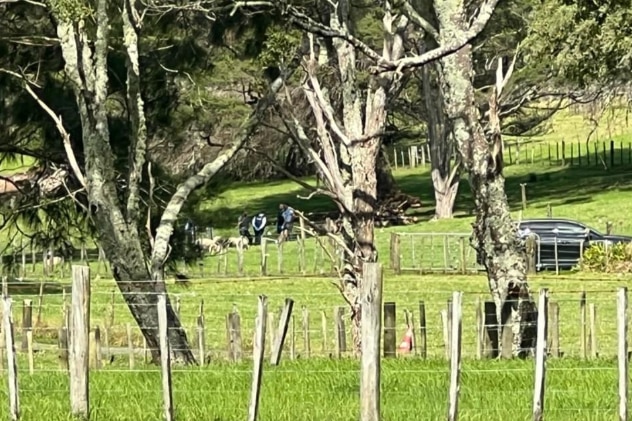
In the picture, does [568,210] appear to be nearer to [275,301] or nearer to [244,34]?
[275,301]

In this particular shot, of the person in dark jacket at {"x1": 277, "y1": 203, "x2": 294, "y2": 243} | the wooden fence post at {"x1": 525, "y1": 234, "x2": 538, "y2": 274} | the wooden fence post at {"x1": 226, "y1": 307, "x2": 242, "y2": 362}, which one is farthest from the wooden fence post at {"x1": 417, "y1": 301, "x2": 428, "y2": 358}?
the person in dark jacket at {"x1": 277, "y1": 203, "x2": 294, "y2": 243}

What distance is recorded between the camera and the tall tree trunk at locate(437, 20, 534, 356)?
17859mm

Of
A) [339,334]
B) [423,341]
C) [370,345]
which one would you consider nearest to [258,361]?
[370,345]

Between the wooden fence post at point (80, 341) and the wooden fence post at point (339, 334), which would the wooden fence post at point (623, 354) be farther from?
the wooden fence post at point (339, 334)

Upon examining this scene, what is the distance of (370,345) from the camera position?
10.5 meters

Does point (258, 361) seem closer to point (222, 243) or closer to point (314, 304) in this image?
point (314, 304)

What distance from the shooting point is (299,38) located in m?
22.9

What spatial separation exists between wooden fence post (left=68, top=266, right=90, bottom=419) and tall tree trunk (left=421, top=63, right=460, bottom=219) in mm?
41101

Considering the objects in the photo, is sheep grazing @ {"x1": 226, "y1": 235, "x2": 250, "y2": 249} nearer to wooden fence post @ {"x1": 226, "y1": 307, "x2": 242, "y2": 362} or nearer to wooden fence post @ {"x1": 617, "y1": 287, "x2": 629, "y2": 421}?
wooden fence post @ {"x1": 226, "y1": 307, "x2": 242, "y2": 362}

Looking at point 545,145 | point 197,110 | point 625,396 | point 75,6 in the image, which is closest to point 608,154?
point 545,145

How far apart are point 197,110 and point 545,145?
172 feet

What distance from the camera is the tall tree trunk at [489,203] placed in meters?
17.9

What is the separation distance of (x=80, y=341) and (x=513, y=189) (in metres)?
48.8

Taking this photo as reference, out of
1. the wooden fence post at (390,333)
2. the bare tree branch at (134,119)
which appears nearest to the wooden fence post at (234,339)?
the wooden fence post at (390,333)
